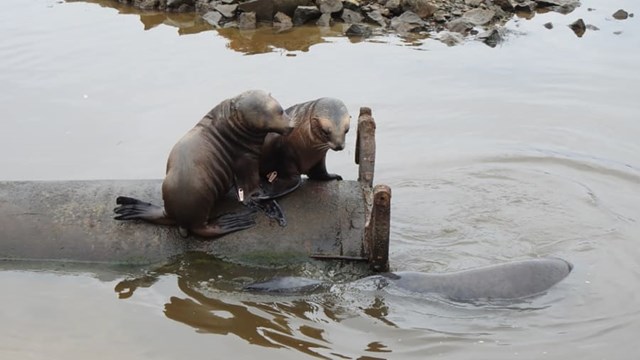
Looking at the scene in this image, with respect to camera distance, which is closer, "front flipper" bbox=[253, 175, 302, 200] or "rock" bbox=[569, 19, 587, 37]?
"front flipper" bbox=[253, 175, 302, 200]

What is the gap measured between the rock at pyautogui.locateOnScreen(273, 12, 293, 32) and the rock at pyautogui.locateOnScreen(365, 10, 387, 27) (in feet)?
4.06

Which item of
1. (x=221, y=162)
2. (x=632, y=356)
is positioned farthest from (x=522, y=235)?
(x=221, y=162)

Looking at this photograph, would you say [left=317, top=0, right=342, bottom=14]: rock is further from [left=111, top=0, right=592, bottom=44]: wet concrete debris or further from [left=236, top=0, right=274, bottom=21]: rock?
[left=236, top=0, right=274, bottom=21]: rock

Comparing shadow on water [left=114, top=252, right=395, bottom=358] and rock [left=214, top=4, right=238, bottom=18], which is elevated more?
rock [left=214, top=4, right=238, bottom=18]

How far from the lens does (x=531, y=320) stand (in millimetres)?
5227

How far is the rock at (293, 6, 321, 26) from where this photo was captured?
42.4ft

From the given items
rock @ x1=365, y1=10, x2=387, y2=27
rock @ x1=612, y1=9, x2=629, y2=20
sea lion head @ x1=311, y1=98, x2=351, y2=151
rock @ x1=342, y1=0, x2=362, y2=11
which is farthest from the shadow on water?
rock @ x1=612, y1=9, x2=629, y2=20

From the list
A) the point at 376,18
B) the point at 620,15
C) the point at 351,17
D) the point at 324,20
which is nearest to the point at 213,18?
the point at 324,20

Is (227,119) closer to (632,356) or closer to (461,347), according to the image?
(461,347)

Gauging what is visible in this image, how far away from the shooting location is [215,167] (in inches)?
207

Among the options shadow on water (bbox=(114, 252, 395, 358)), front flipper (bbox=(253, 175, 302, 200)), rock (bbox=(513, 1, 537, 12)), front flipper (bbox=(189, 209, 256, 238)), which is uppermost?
rock (bbox=(513, 1, 537, 12))

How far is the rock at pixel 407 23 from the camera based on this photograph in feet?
40.9

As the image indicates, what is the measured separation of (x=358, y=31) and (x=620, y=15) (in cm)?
433

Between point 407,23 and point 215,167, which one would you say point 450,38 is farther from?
point 215,167
